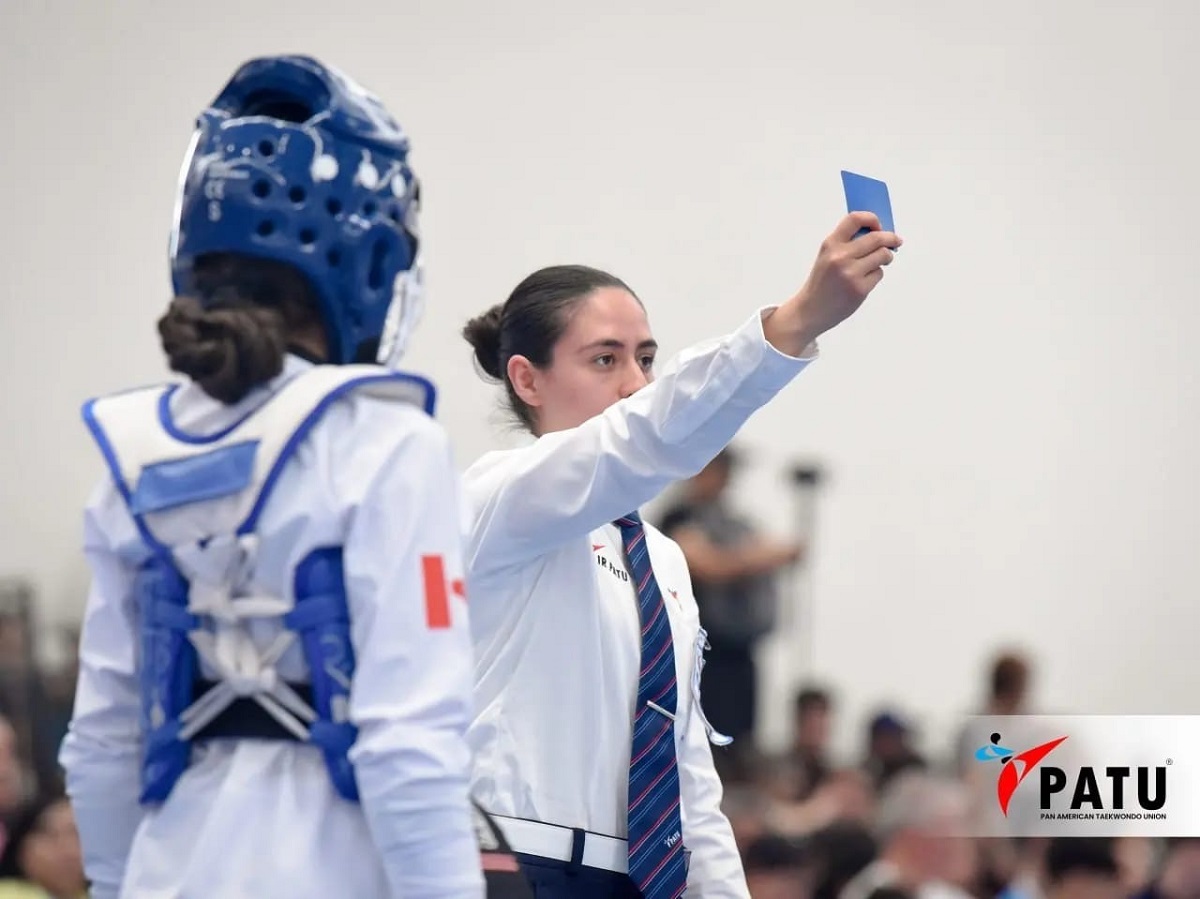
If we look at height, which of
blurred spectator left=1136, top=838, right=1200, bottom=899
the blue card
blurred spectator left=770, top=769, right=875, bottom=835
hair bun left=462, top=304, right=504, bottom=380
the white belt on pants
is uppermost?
the blue card

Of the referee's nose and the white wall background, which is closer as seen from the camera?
the referee's nose

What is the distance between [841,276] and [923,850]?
245 cm

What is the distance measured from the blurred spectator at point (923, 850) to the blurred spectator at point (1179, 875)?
1.73 feet

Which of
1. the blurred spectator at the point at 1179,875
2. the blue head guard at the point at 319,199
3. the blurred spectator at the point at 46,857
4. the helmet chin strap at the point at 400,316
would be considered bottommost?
the blurred spectator at the point at 1179,875

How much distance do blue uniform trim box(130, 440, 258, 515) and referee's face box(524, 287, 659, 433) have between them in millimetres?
1004

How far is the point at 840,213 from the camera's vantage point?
705 cm

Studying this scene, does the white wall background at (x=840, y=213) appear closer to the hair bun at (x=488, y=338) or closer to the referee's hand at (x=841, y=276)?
the hair bun at (x=488, y=338)

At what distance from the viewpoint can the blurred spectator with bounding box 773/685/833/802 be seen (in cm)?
566

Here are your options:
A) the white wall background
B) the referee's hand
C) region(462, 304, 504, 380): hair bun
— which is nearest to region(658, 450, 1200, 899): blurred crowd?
the white wall background

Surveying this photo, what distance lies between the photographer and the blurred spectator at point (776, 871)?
4.30 meters

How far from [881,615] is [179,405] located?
17.6 ft

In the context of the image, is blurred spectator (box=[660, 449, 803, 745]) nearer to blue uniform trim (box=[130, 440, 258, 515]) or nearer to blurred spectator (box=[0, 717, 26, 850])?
blurred spectator (box=[0, 717, 26, 850])

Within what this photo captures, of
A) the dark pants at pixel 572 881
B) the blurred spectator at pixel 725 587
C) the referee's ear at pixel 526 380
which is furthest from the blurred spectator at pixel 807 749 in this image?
the dark pants at pixel 572 881

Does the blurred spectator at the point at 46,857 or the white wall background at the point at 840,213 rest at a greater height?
the white wall background at the point at 840,213
